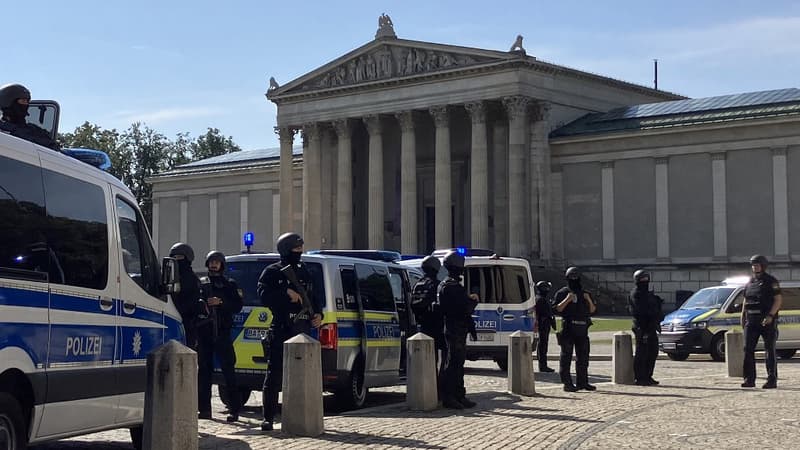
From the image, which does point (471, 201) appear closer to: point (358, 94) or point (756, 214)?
point (358, 94)

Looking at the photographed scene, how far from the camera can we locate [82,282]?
29.7 feet

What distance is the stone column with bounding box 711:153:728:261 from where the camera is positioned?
184 ft

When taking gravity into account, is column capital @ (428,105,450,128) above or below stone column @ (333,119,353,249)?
above

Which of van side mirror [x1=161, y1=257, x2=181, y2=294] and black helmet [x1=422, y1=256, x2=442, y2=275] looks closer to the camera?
van side mirror [x1=161, y1=257, x2=181, y2=294]

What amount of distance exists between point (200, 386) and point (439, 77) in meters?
49.5

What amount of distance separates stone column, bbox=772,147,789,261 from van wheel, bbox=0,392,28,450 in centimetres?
4982

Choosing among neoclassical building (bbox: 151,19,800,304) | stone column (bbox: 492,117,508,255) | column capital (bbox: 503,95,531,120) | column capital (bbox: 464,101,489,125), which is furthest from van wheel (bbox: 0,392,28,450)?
stone column (bbox: 492,117,508,255)

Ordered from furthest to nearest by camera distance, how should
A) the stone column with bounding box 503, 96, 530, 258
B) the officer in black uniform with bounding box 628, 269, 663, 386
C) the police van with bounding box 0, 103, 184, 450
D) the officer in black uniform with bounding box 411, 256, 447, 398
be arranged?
the stone column with bounding box 503, 96, 530, 258, the officer in black uniform with bounding box 628, 269, 663, 386, the officer in black uniform with bounding box 411, 256, 447, 398, the police van with bounding box 0, 103, 184, 450

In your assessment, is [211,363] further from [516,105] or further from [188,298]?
[516,105]

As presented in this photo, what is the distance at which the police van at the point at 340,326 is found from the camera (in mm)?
14891

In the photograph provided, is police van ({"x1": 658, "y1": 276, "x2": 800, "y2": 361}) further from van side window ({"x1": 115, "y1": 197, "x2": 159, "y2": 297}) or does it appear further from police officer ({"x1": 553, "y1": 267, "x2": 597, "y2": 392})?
van side window ({"x1": 115, "y1": 197, "x2": 159, "y2": 297})

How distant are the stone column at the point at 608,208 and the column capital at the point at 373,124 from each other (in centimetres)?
1266

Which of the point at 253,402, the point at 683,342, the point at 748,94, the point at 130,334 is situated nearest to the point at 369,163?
the point at 748,94

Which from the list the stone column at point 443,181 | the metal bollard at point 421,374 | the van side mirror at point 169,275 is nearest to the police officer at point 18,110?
the van side mirror at point 169,275
